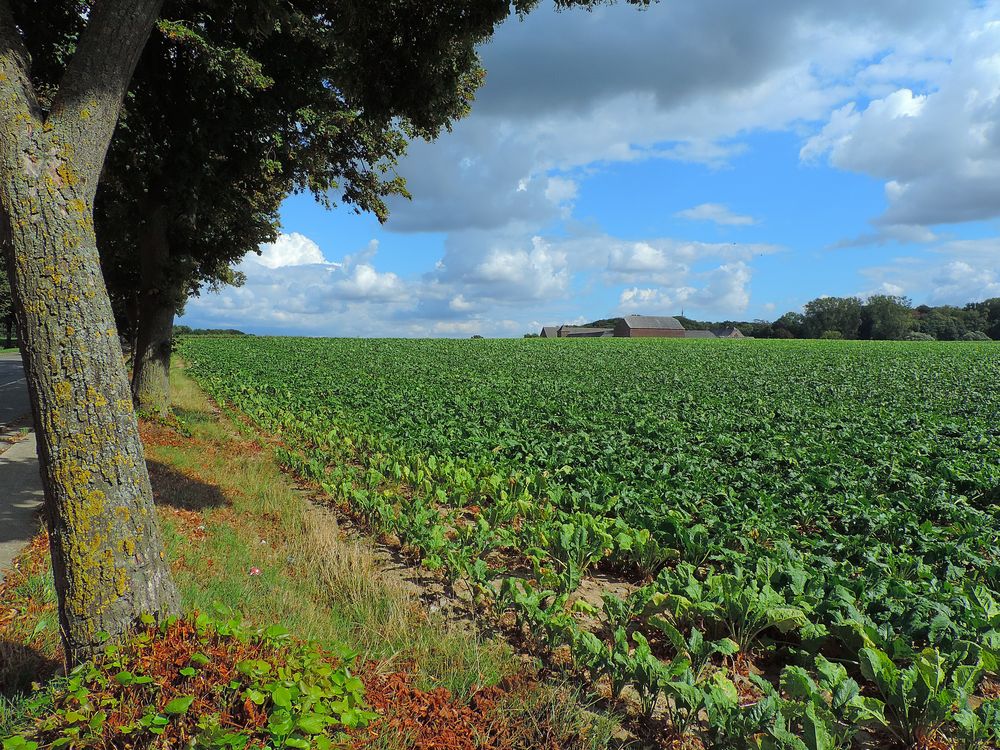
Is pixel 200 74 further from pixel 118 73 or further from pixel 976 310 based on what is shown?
pixel 976 310

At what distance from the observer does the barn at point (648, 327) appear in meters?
105

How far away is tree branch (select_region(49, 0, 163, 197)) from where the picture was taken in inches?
121

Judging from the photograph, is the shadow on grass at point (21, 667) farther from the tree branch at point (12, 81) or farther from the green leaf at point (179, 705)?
the tree branch at point (12, 81)

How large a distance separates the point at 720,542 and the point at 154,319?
11775mm

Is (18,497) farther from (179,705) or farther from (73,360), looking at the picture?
(179,705)

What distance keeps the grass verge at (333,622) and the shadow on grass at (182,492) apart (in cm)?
2

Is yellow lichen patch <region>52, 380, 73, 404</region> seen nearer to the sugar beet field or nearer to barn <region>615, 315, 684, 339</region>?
the sugar beet field

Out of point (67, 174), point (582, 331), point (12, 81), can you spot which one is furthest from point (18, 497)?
point (582, 331)

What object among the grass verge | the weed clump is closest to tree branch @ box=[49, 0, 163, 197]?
the weed clump

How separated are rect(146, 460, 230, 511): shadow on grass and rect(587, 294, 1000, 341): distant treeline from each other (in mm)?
109146

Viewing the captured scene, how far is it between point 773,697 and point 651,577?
2390mm

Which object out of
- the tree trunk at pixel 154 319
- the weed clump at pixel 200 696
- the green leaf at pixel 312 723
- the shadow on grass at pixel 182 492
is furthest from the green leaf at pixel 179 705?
the tree trunk at pixel 154 319

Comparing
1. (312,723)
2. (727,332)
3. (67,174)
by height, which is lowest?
(312,723)

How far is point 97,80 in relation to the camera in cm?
320
